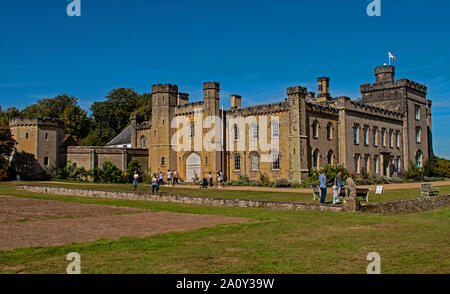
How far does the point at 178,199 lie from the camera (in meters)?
23.4

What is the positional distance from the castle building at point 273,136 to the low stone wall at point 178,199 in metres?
16.6

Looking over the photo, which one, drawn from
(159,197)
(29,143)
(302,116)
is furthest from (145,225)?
(29,143)

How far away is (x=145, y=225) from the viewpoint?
13836 mm

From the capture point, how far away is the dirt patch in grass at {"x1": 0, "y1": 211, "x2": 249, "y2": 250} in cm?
1088

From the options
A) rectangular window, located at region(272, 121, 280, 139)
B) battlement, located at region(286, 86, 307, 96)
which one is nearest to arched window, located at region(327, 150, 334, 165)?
rectangular window, located at region(272, 121, 280, 139)

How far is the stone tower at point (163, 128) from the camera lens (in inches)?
1860

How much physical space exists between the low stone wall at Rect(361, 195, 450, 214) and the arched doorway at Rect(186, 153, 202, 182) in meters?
26.7

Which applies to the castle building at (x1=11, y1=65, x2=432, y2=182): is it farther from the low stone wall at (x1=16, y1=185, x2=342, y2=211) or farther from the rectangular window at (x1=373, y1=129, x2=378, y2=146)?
the low stone wall at (x1=16, y1=185, x2=342, y2=211)

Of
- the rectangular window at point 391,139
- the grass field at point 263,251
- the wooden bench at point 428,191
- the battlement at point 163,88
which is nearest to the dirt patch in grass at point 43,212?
the grass field at point 263,251

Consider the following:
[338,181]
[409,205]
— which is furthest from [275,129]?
[409,205]

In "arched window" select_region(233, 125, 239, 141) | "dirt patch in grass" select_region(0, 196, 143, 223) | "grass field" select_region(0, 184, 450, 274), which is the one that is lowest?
"grass field" select_region(0, 184, 450, 274)
